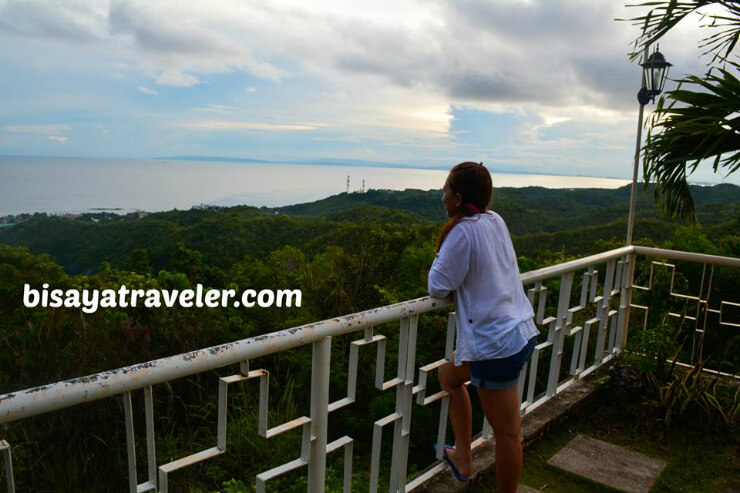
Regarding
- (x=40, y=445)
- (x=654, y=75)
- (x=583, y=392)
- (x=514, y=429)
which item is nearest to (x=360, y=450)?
(x=583, y=392)

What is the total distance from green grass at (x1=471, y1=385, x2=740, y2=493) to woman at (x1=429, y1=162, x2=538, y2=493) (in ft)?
2.96

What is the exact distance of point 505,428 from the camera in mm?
2338

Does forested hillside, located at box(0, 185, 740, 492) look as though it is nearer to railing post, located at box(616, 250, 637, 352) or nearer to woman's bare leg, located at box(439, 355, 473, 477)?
woman's bare leg, located at box(439, 355, 473, 477)

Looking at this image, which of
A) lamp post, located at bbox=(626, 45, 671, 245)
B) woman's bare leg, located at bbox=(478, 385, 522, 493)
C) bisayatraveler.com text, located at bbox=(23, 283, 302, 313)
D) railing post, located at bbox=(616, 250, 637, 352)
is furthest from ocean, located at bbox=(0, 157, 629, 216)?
woman's bare leg, located at bbox=(478, 385, 522, 493)

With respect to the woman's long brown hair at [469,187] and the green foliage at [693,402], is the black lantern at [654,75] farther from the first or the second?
the woman's long brown hair at [469,187]

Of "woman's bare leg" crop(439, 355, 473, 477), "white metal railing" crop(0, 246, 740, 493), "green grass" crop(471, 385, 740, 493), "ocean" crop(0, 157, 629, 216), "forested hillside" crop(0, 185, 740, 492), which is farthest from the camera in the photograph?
"ocean" crop(0, 157, 629, 216)

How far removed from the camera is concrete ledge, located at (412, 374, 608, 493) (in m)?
2.76

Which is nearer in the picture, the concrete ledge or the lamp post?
the concrete ledge

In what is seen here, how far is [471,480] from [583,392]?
1502 mm

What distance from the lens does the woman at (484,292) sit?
85.2 inches

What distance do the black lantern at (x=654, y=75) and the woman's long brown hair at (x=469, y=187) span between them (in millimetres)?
4375

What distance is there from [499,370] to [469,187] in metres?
0.73

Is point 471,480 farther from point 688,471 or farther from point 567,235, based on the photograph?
point 567,235

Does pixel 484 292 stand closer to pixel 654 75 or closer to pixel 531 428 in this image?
pixel 531 428
